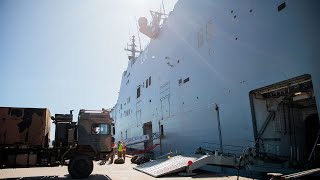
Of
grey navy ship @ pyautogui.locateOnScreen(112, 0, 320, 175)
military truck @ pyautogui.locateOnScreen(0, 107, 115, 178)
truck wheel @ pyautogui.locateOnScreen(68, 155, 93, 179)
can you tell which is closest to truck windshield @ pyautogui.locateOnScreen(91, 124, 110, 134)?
military truck @ pyautogui.locateOnScreen(0, 107, 115, 178)

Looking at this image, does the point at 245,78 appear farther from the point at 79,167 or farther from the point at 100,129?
the point at 79,167

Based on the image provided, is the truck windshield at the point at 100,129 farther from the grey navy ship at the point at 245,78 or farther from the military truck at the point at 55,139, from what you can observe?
the grey navy ship at the point at 245,78

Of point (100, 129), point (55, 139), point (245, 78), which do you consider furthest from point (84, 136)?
point (245, 78)

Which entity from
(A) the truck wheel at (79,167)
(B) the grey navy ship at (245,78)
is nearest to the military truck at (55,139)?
(A) the truck wheel at (79,167)

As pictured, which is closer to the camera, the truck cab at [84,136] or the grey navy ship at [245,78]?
the grey navy ship at [245,78]

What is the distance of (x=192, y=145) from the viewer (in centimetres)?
1605

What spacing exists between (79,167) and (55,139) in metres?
1.78

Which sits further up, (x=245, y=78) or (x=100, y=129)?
(x=245, y=78)

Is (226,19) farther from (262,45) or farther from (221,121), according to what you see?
(221,121)

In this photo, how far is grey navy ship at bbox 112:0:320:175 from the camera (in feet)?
30.5

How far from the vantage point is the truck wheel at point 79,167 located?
1090cm

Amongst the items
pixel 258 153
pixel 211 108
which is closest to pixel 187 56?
pixel 211 108

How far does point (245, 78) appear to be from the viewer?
37.8ft

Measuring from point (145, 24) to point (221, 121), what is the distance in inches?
591
